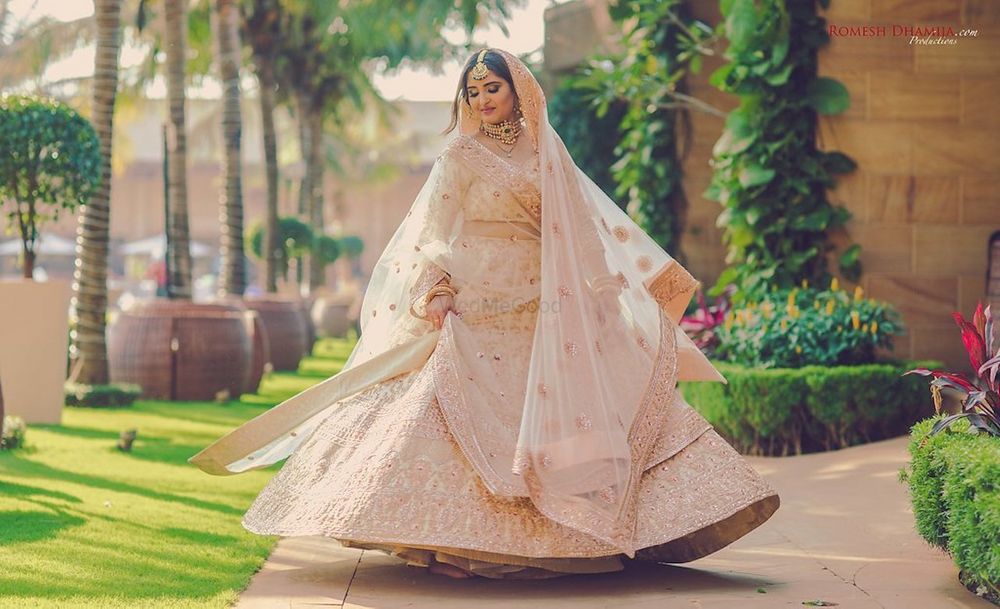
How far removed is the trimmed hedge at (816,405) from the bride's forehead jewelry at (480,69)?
3.89m

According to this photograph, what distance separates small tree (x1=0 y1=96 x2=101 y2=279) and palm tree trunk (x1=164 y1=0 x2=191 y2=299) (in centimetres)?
359

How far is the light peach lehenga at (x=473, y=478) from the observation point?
16.3ft

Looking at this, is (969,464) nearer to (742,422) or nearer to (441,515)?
(441,515)

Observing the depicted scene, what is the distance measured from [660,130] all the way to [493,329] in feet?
27.3

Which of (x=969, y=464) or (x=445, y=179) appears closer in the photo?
(x=969, y=464)

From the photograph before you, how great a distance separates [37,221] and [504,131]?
5.65 metres

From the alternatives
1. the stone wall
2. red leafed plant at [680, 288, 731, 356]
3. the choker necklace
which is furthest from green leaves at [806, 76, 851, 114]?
the choker necklace

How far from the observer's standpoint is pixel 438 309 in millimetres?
5535

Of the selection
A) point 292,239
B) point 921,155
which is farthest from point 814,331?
point 292,239

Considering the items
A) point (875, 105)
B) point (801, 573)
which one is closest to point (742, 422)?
point (875, 105)

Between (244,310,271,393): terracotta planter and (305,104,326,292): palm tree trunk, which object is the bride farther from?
(305,104,326,292): palm tree trunk

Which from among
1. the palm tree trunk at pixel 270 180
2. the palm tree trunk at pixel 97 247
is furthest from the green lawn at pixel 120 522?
the palm tree trunk at pixel 270 180

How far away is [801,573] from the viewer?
17.7ft

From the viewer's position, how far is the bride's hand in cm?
554
